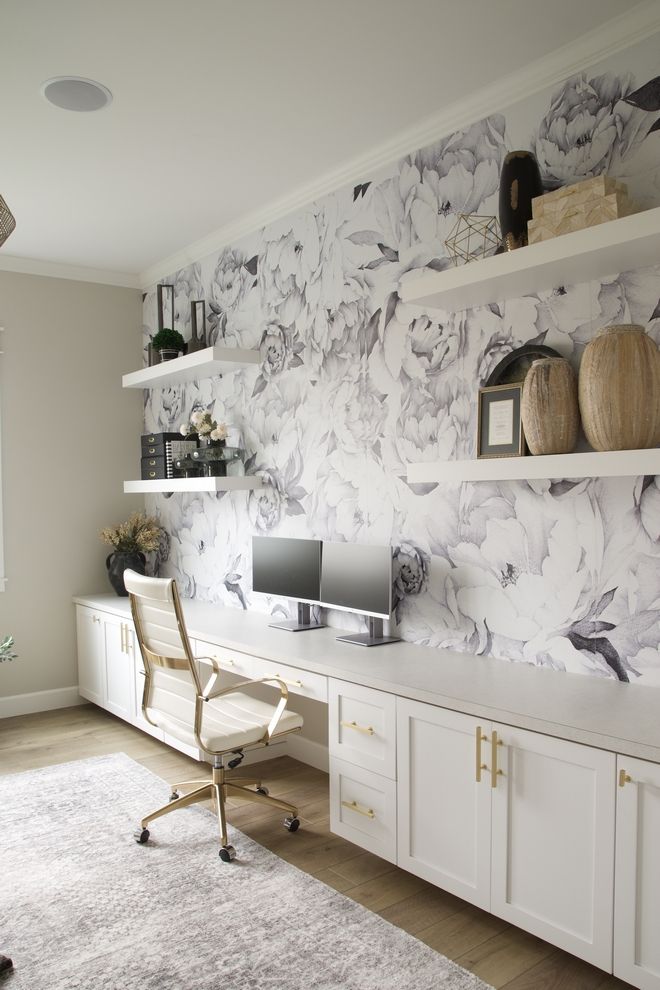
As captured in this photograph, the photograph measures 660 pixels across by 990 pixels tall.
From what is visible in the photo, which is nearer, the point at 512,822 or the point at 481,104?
the point at 512,822

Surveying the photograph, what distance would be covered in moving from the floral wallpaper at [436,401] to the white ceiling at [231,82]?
8.2 inches

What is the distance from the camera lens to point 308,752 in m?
3.84

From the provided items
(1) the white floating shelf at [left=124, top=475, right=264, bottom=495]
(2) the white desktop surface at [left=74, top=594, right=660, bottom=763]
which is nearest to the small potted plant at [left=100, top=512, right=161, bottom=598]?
(1) the white floating shelf at [left=124, top=475, right=264, bottom=495]

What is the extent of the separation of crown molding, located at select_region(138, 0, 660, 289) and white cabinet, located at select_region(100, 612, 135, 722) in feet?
7.38

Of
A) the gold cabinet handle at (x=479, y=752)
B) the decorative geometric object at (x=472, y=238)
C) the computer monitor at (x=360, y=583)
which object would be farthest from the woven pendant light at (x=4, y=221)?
the gold cabinet handle at (x=479, y=752)

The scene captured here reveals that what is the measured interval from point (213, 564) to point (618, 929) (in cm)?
301

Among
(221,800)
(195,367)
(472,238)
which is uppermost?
(472,238)

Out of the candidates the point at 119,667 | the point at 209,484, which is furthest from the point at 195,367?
the point at 119,667

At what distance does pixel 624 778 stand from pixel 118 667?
3.21m

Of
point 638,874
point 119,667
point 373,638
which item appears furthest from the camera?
point 119,667

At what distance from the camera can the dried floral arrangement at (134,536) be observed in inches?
193

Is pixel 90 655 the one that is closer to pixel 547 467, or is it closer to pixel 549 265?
pixel 547 467

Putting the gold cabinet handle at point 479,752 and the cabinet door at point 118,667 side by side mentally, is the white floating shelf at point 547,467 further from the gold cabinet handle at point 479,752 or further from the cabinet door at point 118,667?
the cabinet door at point 118,667

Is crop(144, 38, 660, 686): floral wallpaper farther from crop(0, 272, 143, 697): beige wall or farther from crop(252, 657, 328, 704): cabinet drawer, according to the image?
crop(0, 272, 143, 697): beige wall
